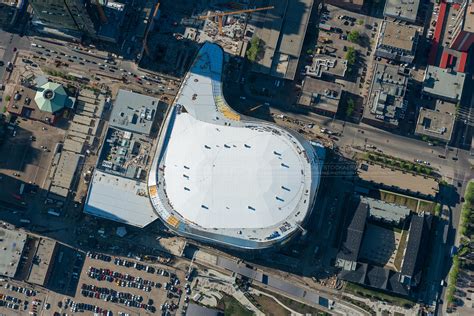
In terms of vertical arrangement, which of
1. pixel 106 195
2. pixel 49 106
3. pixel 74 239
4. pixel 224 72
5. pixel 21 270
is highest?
pixel 224 72

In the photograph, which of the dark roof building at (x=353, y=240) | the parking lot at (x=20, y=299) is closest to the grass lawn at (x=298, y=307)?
the dark roof building at (x=353, y=240)

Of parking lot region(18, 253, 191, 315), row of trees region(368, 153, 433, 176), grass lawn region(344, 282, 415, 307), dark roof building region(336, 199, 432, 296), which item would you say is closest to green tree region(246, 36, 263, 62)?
row of trees region(368, 153, 433, 176)

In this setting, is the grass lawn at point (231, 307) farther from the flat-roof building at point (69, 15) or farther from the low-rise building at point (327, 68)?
the flat-roof building at point (69, 15)

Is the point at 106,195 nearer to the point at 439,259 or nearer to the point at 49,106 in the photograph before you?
the point at 49,106

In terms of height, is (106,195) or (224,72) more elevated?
(224,72)

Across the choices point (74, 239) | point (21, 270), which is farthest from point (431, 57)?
point (21, 270)

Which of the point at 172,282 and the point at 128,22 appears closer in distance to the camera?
the point at 172,282
